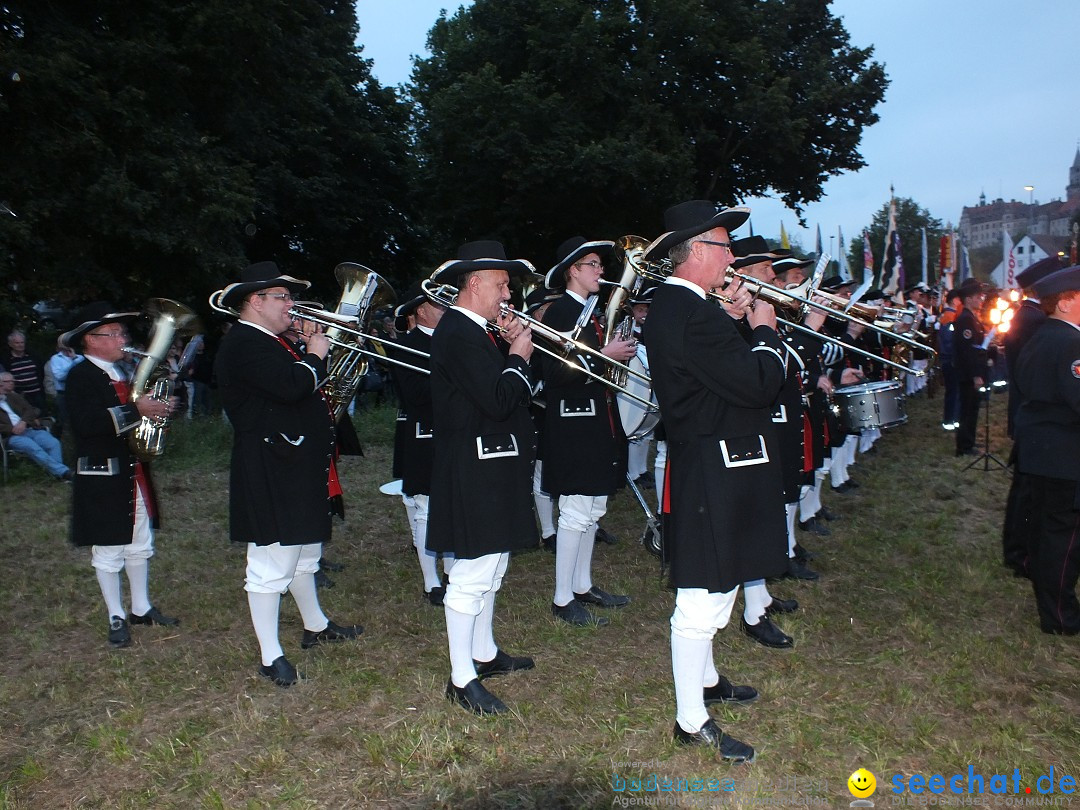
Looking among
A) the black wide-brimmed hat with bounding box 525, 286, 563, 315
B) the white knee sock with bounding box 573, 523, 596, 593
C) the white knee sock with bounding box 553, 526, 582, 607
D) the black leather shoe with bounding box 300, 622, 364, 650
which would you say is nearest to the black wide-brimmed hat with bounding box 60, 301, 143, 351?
the black leather shoe with bounding box 300, 622, 364, 650

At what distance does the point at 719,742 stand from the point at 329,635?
280 cm

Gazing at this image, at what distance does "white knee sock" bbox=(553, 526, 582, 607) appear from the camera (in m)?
5.92

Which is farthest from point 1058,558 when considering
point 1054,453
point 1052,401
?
point 1052,401

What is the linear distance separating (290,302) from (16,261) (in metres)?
11.8

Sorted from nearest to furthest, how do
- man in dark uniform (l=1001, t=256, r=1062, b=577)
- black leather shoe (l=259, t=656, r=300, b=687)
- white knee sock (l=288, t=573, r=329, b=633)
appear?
black leather shoe (l=259, t=656, r=300, b=687) < white knee sock (l=288, t=573, r=329, b=633) < man in dark uniform (l=1001, t=256, r=1062, b=577)

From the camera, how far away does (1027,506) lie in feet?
21.4

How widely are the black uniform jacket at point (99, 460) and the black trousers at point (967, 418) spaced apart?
34.8 feet

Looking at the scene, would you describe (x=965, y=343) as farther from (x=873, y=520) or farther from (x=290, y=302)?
(x=290, y=302)

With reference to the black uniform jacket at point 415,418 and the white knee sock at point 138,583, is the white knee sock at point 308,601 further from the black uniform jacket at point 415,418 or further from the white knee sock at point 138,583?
the white knee sock at point 138,583

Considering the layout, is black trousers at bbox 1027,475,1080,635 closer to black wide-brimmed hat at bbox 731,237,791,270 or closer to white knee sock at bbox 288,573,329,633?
black wide-brimmed hat at bbox 731,237,791,270

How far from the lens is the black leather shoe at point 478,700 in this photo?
4582mm

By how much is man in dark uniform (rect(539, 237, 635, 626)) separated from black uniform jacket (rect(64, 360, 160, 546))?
2.78 meters

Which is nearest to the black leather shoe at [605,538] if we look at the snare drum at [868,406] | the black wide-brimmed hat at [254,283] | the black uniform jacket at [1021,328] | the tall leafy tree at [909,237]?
the snare drum at [868,406]

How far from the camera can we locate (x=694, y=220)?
398cm
